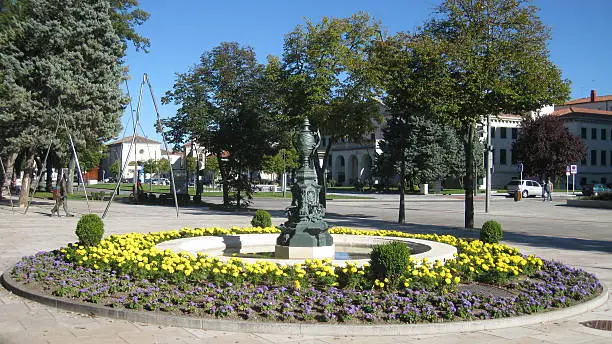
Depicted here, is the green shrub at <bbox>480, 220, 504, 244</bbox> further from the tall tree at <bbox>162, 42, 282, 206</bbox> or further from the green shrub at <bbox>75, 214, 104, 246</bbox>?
the tall tree at <bbox>162, 42, 282, 206</bbox>

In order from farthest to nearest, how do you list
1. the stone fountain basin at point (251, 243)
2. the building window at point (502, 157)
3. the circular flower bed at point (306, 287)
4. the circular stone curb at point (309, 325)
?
the building window at point (502, 157), the stone fountain basin at point (251, 243), the circular flower bed at point (306, 287), the circular stone curb at point (309, 325)

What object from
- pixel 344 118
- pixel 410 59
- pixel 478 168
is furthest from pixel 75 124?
pixel 478 168

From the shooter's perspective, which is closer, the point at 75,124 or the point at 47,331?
the point at 47,331

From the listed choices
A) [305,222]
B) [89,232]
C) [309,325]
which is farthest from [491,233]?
[89,232]

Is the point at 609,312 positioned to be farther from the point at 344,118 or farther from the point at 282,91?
the point at 282,91

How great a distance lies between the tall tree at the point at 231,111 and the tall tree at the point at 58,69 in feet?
15.5

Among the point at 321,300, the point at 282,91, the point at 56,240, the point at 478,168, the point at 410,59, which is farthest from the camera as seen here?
the point at 478,168

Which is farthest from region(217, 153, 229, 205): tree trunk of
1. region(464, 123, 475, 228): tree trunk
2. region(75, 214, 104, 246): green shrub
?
region(75, 214, 104, 246): green shrub

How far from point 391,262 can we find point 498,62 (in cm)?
1373

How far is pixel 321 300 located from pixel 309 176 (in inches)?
169

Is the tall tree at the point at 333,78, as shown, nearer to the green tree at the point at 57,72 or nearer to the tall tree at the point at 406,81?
the tall tree at the point at 406,81

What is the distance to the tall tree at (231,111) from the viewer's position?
33.8 m

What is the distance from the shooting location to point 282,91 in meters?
28.7

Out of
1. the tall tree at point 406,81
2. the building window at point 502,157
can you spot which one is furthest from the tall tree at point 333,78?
the building window at point 502,157
